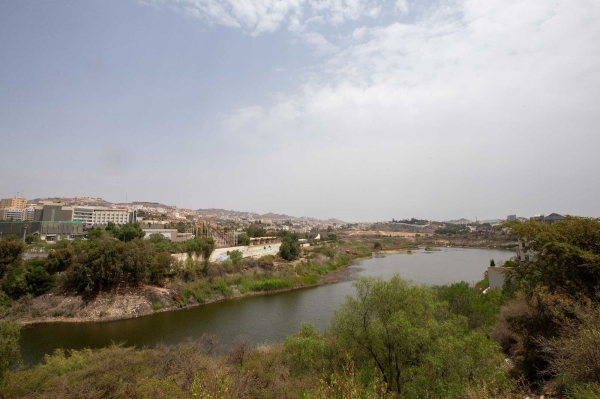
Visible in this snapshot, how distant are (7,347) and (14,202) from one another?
10701 centimetres

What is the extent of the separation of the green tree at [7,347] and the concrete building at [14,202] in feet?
337

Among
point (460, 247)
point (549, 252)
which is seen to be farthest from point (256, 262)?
point (460, 247)

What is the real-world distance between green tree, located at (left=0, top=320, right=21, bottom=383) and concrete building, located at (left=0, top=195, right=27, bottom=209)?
102599 millimetres

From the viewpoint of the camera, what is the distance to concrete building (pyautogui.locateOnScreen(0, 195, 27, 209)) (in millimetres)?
86994

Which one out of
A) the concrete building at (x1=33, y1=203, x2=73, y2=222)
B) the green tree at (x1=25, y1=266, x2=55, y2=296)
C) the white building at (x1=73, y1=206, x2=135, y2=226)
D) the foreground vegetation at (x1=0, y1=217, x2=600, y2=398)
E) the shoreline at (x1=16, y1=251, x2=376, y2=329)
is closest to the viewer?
the foreground vegetation at (x1=0, y1=217, x2=600, y2=398)

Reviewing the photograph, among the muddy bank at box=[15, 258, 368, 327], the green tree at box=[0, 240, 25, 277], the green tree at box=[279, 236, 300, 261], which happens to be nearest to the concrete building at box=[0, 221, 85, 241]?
the green tree at box=[0, 240, 25, 277]

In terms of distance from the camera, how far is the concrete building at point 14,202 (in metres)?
87.0

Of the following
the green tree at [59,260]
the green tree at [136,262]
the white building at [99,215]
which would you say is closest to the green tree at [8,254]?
the green tree at [59,260]

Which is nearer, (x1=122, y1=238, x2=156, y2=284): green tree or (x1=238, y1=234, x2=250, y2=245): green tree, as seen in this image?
(x1=122, y1=238, x2=156, y2=284): green tree

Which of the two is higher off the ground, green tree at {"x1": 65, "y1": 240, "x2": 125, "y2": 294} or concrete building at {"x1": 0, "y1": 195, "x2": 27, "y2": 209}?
concrete building at {"x1": 0, "y1": 195, "x2": 27, "y2": 209}

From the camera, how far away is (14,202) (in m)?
87.2

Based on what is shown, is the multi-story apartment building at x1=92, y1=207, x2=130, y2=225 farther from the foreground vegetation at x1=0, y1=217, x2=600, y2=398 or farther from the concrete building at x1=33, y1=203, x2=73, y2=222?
the foreground vegetation at x1=0, y1=217, x2=600, y2=398

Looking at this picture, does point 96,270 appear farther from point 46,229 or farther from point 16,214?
point 16,214

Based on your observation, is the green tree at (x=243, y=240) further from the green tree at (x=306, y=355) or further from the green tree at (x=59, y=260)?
the green tree at (x=306, y=355)
